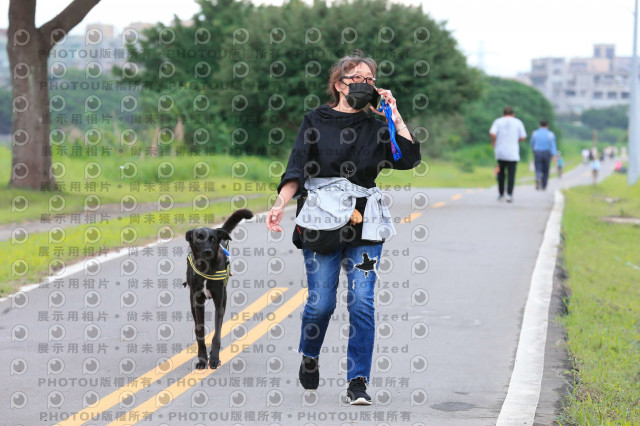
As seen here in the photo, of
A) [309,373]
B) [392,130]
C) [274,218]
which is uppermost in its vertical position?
[392,130]

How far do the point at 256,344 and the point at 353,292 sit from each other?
6.77ft

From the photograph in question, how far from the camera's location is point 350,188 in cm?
629

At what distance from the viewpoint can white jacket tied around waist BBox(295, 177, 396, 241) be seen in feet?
20.5

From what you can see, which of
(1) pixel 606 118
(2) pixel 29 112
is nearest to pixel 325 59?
(2) pixel 29 112

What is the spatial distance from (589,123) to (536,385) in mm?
196481

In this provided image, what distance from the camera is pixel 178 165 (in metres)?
28.6

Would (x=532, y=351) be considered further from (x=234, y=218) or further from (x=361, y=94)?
(x=361, y=94)

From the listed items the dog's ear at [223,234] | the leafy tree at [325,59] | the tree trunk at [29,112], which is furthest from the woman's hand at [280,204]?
the leafy tree at [325,59]

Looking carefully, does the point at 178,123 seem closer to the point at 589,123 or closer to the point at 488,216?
the point at 488,216

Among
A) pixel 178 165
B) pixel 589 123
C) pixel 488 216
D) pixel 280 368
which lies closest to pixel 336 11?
pixel 178 165

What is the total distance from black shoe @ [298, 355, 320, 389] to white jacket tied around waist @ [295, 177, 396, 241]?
0.92m

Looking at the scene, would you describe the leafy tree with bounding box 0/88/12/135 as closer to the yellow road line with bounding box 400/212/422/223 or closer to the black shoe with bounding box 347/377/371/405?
the yellow road line with bounding box 400/212/422/223

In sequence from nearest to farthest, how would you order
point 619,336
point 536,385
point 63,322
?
point 536,385, point 63,322, point 619,336

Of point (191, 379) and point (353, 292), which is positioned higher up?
point (353, 292)
